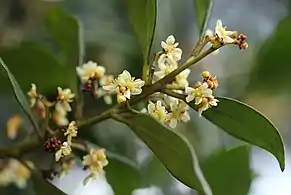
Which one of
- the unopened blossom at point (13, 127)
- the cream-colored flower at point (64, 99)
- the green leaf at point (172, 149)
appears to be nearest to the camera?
the green leaf at point (172, 149)

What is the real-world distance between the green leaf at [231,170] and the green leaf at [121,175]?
3.0 inches

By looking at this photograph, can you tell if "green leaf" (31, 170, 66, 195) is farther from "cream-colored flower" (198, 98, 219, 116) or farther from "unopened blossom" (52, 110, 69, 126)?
"cream-colored flower" (198, 98, 219, 116)

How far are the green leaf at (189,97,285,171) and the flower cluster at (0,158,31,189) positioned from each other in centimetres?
30

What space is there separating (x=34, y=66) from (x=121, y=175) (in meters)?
0.16

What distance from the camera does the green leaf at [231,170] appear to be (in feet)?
2.28

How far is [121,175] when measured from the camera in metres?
0.74

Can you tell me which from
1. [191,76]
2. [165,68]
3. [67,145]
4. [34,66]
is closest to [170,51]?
[165,68]

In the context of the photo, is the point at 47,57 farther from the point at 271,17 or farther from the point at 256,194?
the point at 271,17

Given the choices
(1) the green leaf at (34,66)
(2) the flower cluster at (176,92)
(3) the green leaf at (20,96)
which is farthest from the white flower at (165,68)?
(1) the green leaf at (34,66)

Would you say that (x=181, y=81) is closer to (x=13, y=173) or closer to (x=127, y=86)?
(x=127, y=86)

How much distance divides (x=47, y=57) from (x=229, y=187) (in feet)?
0.84

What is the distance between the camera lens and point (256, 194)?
0.82 metres

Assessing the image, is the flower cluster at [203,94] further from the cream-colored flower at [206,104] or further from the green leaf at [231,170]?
the green leaf at [231,170]

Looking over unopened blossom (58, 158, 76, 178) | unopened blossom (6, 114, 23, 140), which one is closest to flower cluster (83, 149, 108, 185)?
unopened blossom (58, 158, 76, 178)
